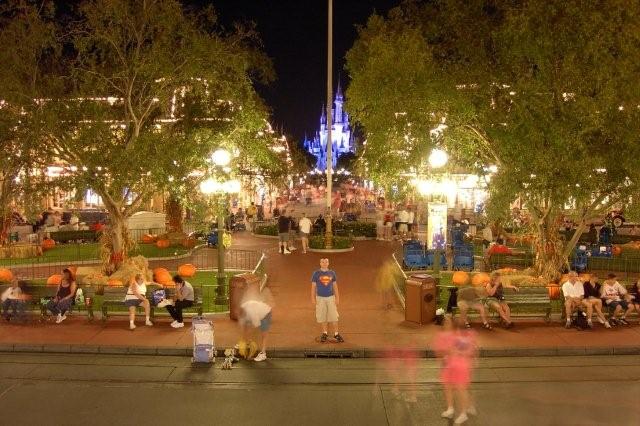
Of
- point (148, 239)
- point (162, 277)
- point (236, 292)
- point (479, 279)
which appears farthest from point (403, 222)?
point (236, 292)

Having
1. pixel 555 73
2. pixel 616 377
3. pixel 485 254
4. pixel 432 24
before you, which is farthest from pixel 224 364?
pixel 485 254

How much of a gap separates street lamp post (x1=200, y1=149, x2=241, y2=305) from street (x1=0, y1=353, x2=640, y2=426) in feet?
12.9

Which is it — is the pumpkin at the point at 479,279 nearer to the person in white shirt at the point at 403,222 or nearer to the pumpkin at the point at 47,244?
the person in white shirt at the point at 403,222

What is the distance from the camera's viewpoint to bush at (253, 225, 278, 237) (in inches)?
1231

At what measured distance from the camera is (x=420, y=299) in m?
13.0

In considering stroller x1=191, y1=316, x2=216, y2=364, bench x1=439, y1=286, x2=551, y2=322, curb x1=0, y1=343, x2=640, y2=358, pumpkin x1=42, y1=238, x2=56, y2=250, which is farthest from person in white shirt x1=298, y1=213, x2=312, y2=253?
stroller x1=191, y1=316, x2=216, y2=364

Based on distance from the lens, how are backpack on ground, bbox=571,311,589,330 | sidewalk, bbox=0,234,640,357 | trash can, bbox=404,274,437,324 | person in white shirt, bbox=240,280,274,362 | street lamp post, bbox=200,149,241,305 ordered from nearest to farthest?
person in white shirt, bbox=240,280,274,362
sidewalk, bbox=0,234,640,357
backpack on ground, bbox=571,311,589,330
trash can, bbox=404,274,437,324
street lamp post, bbox=200,149,241,305

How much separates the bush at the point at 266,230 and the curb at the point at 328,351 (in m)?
19.8

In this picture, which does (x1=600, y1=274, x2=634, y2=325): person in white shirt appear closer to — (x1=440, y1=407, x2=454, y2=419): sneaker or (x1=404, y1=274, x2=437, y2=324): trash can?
(x1=404, y1=274, x2=437, y2=324): trash can

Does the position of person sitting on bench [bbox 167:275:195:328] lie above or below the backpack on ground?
above

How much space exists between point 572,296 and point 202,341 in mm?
7295

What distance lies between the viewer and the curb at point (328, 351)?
11.2 meters

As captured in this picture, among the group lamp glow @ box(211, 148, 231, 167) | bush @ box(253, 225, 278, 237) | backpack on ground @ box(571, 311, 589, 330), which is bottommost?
backpack on ground @ box(571, 311, 589, 330)

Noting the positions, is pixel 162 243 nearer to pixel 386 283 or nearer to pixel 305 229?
pixel 305 229
